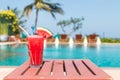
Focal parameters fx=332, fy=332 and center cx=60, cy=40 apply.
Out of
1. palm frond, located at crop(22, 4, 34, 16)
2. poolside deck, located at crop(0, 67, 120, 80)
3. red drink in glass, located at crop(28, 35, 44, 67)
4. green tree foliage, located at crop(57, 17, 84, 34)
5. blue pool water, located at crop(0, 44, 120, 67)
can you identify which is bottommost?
blue pool water, located at crop(0, 44, 120, 67)

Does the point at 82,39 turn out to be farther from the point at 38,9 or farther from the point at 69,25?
the point at 69,25

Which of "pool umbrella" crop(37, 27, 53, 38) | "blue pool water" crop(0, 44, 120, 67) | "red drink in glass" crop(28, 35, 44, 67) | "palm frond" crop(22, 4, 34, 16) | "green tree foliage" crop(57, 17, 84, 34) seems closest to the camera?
"red drink in glass" crop(28, 35, 44, 67)

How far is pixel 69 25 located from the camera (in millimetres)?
34531

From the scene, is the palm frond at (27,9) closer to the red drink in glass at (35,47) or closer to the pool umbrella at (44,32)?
the pool umbrella at (44,32)

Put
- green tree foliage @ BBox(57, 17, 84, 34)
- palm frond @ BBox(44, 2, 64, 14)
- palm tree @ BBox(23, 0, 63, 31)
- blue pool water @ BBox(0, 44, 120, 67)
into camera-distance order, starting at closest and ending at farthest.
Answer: blue pool water @ BBox(0, 44, 120, 67) → palm tree @ BBox(23, 0, 63, 31) → palm frond @ BBox(44, 2, 64, 14) → green tree foliage @ BBox(57, 17, 84, 34)

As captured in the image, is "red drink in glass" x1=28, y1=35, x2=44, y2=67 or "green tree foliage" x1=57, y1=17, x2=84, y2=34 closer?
"red drink in glass" x1=28, y1=35, x2=44, y2=67

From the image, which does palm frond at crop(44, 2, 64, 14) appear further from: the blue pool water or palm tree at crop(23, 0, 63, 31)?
the blue pool water

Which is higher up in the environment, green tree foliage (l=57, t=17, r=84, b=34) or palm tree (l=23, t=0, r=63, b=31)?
palm tree (l=23, t=0, r=63, b=31)

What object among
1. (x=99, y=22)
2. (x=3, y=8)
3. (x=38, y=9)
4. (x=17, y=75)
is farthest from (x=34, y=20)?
(x=17, y=75)

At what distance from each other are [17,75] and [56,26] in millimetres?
30532

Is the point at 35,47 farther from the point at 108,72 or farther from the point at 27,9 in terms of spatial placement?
the point at 27,9

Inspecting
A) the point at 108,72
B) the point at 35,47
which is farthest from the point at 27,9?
the point at 35,47

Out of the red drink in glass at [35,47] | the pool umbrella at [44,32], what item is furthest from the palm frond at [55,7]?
the red drink in glass at [35,47]

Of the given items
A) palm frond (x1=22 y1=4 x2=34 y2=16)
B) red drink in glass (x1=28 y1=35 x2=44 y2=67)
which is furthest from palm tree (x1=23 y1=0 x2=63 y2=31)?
red drink in glass (x1=28 y1=35 x2=44 y2=67)
